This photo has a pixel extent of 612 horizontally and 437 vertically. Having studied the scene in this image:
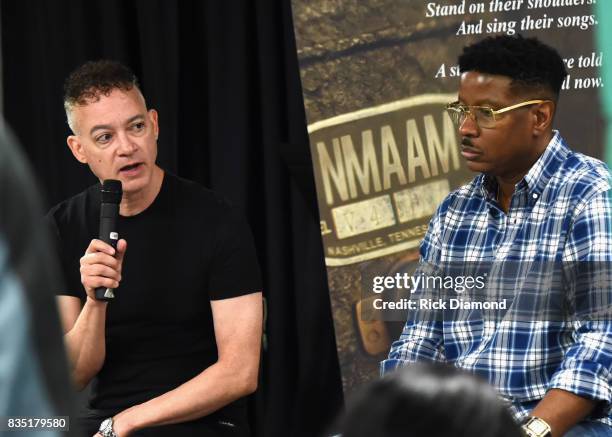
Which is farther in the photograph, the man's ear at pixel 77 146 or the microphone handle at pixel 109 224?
the man's ear at pixel 77 146

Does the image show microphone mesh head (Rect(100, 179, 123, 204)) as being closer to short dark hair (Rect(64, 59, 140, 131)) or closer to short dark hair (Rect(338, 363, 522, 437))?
short dark hair (Rect(64, 59, 140, 131))

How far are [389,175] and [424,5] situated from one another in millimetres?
488

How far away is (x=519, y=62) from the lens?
7.84 ft

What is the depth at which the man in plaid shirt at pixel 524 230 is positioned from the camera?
6.91ft

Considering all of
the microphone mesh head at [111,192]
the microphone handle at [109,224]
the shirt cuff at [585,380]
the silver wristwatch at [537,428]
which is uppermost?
the microphone mesh head at [111,192]

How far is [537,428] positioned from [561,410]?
0.24ft

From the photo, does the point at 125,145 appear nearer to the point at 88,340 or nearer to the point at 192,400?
the point at 88,340

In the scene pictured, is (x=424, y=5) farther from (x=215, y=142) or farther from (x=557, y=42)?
(x=215, y=142)

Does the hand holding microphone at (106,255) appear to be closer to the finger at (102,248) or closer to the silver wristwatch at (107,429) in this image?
the finger at (102,248)

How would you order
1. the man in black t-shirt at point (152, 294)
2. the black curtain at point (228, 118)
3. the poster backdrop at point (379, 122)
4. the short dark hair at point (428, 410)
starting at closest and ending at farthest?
the short dark hair at point (428, 410) → the man in black t-shirt at point (152, 294) → the poster backdrop at point (379, 122) → the black curtain at point (228, 118)

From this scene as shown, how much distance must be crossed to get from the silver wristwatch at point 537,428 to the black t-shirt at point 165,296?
78 cm

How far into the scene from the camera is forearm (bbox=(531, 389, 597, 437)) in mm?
2037

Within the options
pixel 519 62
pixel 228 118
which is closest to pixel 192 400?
pixel 519 62

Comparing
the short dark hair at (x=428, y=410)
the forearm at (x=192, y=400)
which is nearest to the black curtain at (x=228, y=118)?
the forearm at (x=192, y=400)
